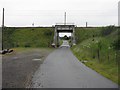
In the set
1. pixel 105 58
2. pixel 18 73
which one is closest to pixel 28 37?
pixel 105 58

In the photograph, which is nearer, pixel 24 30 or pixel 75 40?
pixel 75 40

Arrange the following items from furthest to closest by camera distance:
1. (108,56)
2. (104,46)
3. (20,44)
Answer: (20,44) < (104,46) < (108,56)

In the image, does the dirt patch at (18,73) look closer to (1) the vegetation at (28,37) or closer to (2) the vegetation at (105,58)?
(2) the vegetation at (105,58)

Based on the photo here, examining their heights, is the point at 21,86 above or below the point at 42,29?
below

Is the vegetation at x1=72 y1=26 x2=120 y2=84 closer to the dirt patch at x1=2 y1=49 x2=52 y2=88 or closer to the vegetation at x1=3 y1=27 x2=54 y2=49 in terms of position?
the dirt patch at x1=2 y1=49 x2=52 y2=88

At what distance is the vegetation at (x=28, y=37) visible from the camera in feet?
190

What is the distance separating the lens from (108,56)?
2188 cm

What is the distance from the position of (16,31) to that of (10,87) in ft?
187

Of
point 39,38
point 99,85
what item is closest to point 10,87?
point 99,85

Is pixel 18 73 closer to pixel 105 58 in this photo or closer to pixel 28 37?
pixel 105 58

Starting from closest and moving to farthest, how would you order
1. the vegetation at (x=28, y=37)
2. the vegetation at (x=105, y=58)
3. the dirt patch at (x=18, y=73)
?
the dirt patch at (x=18, y=73)
the vegetation at (x=105, y=58)
the vegetation at (x=28, y=37)

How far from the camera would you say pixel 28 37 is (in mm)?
62469

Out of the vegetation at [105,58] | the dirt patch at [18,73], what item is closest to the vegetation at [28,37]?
the vegetation at [105,58]

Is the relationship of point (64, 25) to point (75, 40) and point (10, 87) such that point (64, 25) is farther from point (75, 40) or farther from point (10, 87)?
point (10, 87)
